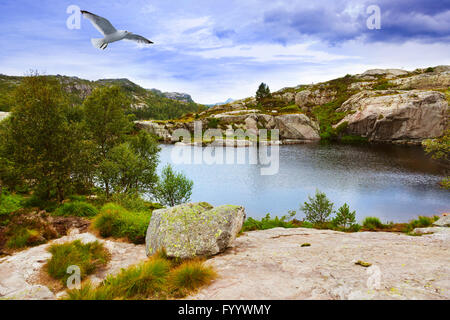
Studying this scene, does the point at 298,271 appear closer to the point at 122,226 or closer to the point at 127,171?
the point at 122,226

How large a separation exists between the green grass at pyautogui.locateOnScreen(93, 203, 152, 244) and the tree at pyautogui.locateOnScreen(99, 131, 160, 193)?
15.7m

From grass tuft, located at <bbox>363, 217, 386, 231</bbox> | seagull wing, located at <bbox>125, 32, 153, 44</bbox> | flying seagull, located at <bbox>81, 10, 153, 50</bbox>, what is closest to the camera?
flying seagull, located at <bbox>81, 10, 153, 50</bbox>

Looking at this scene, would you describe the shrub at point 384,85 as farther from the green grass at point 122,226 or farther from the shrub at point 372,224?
the green grass at point 122,226

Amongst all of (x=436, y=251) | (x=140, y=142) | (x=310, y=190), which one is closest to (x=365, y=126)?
(x=310, y=190)

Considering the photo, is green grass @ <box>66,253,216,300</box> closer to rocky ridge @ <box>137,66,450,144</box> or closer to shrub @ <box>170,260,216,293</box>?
shrub @ <box>170,260,216,293</box>

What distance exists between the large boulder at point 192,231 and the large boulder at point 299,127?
327ft

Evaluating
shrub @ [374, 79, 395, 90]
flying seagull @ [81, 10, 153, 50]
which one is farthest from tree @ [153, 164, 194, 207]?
shrub @ [374, 79, 395, 90]

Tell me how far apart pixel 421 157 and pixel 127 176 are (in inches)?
2826

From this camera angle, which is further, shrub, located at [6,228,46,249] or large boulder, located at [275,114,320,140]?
large boulder, located at [275,114,320,140]

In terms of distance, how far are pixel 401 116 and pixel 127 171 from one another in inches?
3799

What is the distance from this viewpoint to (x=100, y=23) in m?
7.65

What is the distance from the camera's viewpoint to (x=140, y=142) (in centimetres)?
3228

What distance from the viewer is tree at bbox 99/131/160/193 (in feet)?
87.6

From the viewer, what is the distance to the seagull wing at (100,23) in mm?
7336
